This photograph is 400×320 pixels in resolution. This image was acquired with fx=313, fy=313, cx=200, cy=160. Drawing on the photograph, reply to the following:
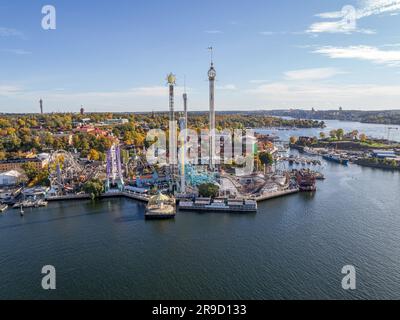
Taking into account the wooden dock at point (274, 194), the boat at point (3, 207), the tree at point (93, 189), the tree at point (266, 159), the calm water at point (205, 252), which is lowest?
the calm water at point (205, 252)

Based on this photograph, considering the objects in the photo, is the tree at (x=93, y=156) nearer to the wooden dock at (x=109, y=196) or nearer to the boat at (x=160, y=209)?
the wooden dock at (x=109, y=196)

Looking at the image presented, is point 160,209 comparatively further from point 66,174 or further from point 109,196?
point 66,174

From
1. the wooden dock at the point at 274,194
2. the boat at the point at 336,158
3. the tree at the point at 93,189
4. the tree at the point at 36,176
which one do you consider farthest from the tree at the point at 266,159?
the tree at the point at 36,176

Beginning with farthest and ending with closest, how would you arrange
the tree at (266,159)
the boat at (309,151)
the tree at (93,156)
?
the boat at (309,151), the tree at (93,156), the tree at (266,159)

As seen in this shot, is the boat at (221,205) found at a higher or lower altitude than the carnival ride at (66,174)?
lower

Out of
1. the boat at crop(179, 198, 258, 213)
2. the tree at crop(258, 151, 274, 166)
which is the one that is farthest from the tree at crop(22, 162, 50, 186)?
the tree at crop(258, 151, 274, 166)

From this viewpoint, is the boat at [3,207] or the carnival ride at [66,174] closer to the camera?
the boat at [3,207]
